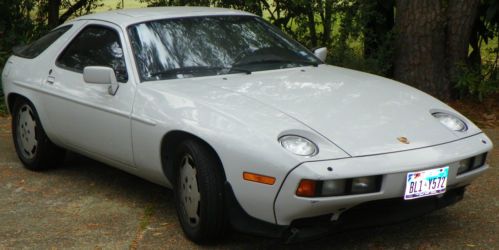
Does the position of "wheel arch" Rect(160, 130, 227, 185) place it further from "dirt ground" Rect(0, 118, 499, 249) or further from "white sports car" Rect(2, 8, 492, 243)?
"dirt ground" Rect(0, 118, 499, 249)

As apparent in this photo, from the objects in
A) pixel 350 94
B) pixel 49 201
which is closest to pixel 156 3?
pixel 49 201

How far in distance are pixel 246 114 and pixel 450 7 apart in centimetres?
485

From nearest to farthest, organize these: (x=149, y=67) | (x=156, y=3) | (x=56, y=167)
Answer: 1. (x=149, y=67)
2. (x=56, y=167)
3. (x=156, y=3)

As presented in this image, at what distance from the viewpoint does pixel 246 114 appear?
4.45m

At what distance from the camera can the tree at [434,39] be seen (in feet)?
28.1

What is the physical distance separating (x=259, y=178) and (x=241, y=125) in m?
0.35

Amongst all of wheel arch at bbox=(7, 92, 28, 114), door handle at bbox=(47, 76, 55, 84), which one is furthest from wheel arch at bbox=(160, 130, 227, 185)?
wheel arch at bbox=(7, 92, 28, 114)

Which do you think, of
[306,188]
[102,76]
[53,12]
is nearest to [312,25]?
[53,12]

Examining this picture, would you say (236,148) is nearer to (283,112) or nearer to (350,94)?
(283,112)

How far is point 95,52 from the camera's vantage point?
5816 mm

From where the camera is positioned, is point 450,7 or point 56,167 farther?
point 450,7

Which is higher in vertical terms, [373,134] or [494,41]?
[373,134]

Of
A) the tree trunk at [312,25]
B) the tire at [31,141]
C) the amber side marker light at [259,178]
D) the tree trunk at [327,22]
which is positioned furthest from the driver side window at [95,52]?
the tree trunk at [312,25]

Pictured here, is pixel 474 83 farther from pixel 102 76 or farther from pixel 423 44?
pixel 102 76
